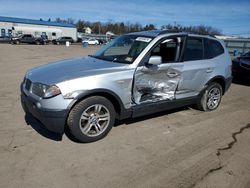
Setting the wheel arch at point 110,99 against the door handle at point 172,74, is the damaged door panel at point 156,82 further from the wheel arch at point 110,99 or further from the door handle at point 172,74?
the wheel arch at point 110,99

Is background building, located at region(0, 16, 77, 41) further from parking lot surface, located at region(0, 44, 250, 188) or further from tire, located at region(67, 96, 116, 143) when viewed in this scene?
tire, located at region(67, 96, 116, 143)

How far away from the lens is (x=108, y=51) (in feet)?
16.7

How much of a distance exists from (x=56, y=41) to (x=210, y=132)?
47.0m

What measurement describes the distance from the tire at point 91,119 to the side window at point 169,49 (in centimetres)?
149

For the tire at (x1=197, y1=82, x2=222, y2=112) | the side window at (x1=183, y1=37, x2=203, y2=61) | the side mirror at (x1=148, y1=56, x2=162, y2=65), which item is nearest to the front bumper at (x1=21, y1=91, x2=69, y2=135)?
the side mirror at (x1=148, y1=56, x2=162, y2=65)

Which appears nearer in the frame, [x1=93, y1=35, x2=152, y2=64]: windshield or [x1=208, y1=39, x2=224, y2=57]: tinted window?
[x1=93, y1=35, x2=152, y2=64]: windshield

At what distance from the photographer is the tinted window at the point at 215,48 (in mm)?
A: 5428

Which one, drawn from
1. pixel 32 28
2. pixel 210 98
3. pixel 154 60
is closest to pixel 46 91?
pixel 154 60

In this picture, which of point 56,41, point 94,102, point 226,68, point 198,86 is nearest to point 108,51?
point 94,102

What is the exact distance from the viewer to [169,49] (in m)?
4.77

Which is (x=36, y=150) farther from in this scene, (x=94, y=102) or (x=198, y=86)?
(x=198, y=86)

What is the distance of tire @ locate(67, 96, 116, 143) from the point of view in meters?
3.61

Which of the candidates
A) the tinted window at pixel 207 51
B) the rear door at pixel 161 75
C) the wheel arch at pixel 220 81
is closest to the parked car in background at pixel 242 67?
the wheel arch at pixel 220 81

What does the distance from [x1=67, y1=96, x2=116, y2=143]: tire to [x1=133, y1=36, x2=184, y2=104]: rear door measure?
60 cm
